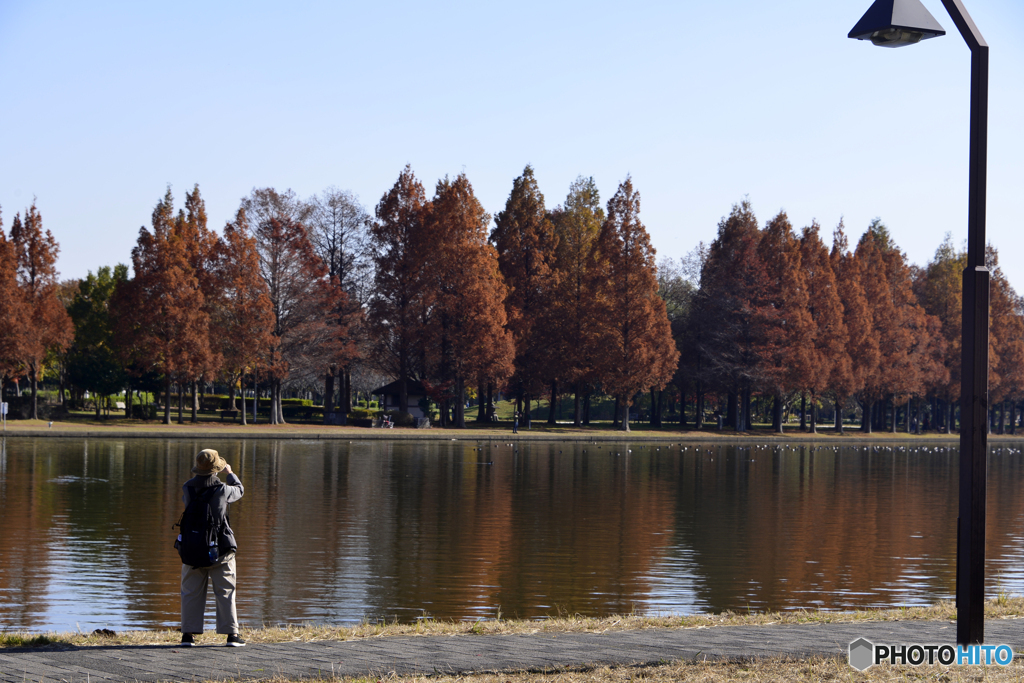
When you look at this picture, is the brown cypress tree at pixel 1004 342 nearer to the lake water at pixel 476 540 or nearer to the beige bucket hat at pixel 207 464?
the lake water at pixel 476 540

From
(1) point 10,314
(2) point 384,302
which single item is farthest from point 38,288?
(2) point 384,302

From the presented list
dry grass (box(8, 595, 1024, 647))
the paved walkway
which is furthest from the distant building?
the paved walkway

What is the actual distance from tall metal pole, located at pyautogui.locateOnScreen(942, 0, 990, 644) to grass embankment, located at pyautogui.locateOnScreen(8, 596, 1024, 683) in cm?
67

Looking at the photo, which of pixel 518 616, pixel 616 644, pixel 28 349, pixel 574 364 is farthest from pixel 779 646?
pixel 574 364

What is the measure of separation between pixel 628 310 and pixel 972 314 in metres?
62.8

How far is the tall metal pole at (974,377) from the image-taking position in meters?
8.45

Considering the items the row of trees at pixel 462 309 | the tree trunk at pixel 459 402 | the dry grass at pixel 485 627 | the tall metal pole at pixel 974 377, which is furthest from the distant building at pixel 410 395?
the tall metal pole at pixel 974 377

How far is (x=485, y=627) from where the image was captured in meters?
10.4

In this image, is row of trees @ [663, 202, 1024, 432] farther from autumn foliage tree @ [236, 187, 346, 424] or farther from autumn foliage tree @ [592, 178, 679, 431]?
autumn foliage tree @ [236, 187, 346, 424]

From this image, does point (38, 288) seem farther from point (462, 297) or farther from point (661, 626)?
point (661, 626)

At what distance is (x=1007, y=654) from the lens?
8.62 m

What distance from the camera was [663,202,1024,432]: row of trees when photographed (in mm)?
77375

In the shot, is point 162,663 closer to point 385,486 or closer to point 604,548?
point 604,548

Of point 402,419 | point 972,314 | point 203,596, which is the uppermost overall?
point 972,314
